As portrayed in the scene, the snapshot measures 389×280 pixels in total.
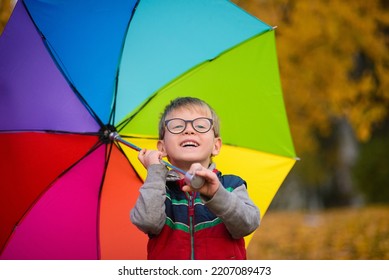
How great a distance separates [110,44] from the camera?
3.57m

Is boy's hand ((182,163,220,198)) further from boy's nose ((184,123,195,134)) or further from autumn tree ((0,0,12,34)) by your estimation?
autumn tree ((0,0,12,34))

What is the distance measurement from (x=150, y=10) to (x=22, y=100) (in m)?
0.91

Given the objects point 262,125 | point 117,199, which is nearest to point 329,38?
point 262,125

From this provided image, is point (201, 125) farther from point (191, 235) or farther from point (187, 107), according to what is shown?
point (191, 235)

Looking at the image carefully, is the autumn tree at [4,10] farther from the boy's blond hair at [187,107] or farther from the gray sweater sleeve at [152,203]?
the gray sweater sleeve at [152,203]

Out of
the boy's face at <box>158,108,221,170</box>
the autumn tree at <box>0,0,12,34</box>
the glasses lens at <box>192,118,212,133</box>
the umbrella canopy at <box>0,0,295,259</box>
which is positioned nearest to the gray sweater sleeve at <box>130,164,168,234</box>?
the boy's face at <box>158,108,221,170</box>

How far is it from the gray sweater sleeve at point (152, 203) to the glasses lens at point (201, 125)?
10.7 inches

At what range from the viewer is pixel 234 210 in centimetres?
279

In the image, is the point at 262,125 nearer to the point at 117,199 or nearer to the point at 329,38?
the point at 117,199

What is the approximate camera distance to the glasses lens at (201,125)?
9.90 feet

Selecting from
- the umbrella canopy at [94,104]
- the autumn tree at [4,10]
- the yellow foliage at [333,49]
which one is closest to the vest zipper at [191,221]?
the umbrella canopy at [94,104]

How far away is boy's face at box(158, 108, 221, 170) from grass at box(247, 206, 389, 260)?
13.4 ft

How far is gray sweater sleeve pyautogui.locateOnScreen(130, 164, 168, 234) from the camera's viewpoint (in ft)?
9.19

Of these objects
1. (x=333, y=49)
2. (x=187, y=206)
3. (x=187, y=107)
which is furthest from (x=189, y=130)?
(x=333, y=49)
